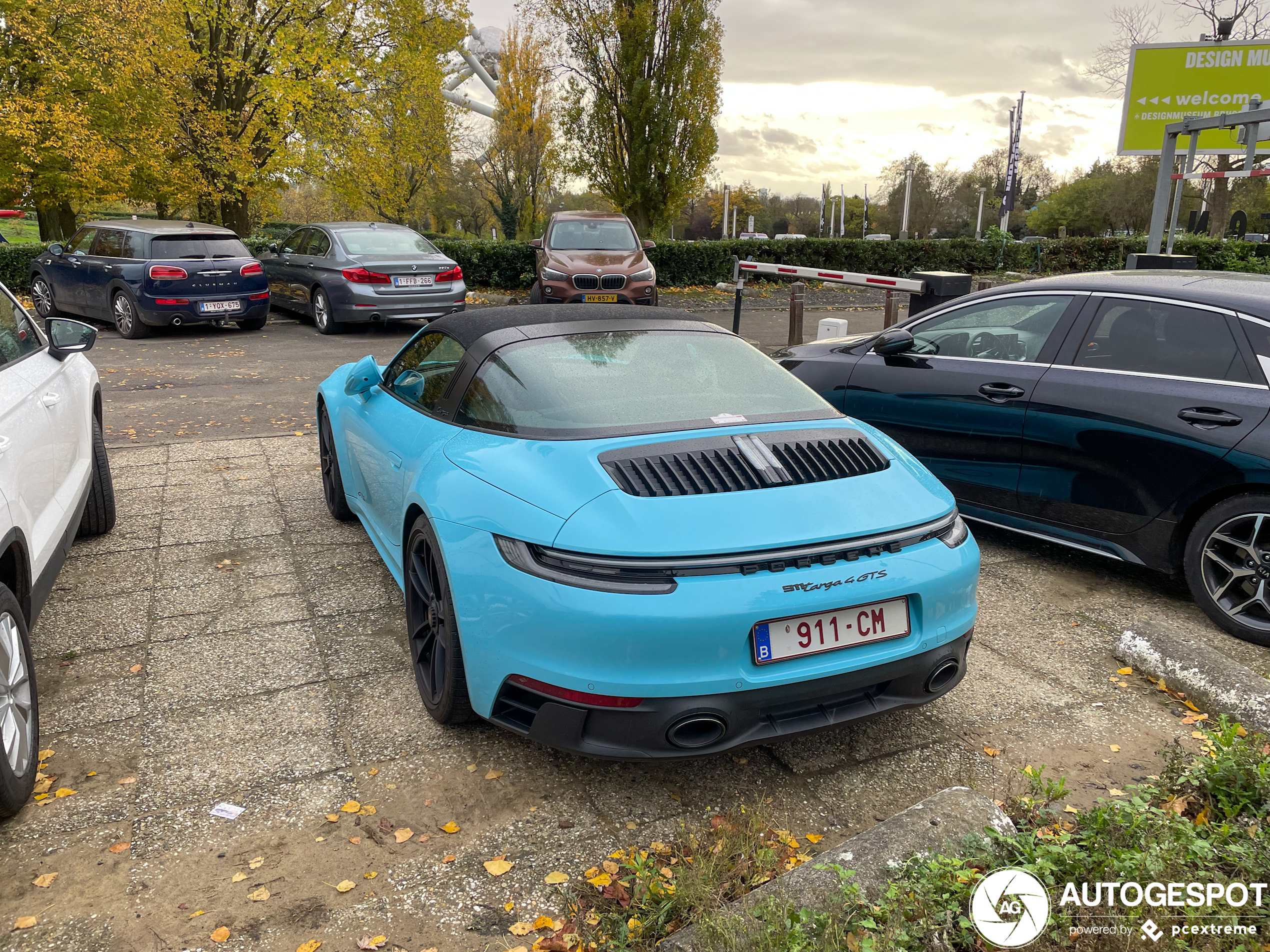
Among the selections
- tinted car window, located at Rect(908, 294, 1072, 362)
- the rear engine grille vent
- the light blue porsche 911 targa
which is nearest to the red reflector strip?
the light blue porsche 911 targa

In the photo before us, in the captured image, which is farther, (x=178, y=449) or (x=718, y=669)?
(x=178, y=449)

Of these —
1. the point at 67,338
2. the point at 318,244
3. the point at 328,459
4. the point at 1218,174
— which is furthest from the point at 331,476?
the point at 1218,174

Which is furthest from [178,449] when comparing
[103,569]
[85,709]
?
[85,709]

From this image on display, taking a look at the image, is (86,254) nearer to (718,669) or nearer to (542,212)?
(718,669)

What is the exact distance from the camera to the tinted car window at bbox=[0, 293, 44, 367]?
13.0 ft

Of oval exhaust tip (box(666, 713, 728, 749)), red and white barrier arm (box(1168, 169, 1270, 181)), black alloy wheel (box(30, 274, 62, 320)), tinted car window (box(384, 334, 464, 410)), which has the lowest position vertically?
oval exhaust tip (box(666, 713, 728, 749))

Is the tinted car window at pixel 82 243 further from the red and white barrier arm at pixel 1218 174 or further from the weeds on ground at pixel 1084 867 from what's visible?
the red and white barrier arm at pixel 1218 174

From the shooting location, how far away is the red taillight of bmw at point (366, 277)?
531 inches

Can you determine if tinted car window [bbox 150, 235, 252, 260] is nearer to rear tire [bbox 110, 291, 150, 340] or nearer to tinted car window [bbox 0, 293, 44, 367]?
rear tire [bbox 110, 291, 150, 340]

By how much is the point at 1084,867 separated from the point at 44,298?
58.5 feet

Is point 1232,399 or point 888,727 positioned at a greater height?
point 1232,399

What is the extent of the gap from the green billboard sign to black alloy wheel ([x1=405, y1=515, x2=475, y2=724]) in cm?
2885

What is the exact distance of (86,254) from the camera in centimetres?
1432

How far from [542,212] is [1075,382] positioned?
45.0 meters
